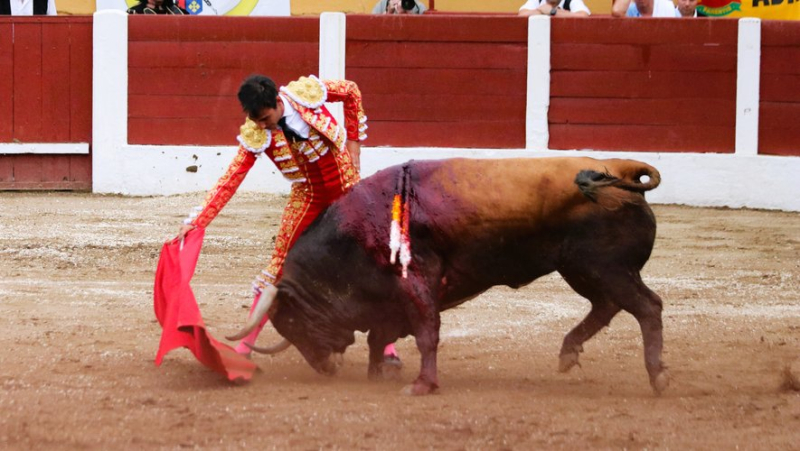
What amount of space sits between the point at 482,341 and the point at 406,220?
99 cm

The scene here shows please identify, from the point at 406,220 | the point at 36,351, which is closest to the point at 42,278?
the point at 36,351

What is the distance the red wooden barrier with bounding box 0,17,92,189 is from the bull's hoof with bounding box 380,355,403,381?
5815 millimetres

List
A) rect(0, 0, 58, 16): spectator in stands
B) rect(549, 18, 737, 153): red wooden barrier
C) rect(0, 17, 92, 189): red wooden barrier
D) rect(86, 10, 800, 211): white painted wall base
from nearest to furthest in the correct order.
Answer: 1. rect(86, 10, 800, 211): white painted wall base
2. rect(549, 18, 737, 153): red wooden barrier
3. rect(0, 17, 92, 189): red wooden barrier
4. rect(0, 0, 58, 16): spectator in stands

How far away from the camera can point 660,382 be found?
3.71 metres

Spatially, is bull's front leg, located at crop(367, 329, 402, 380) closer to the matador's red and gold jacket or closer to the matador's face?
the matador's red and gold jacket

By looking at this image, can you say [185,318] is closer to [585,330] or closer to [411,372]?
[411,372]

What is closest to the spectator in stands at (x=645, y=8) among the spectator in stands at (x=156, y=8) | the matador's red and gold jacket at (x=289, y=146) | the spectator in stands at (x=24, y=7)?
the spectator in stands at (x=156, y=8)

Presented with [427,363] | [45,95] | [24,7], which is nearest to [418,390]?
[427,363]

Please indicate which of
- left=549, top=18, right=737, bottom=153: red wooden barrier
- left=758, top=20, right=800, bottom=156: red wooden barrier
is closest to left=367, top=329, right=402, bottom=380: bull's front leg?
left=549, top=18, right=737, bottom=153: red wooden barrier

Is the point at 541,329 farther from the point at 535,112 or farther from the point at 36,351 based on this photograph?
the point at 535,112

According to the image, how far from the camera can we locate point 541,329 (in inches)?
191

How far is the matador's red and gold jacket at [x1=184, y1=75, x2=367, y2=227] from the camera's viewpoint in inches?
153

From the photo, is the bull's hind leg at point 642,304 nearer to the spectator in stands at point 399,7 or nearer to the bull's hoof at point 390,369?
the bull's hoof at point 390,369

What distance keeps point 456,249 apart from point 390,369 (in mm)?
463
